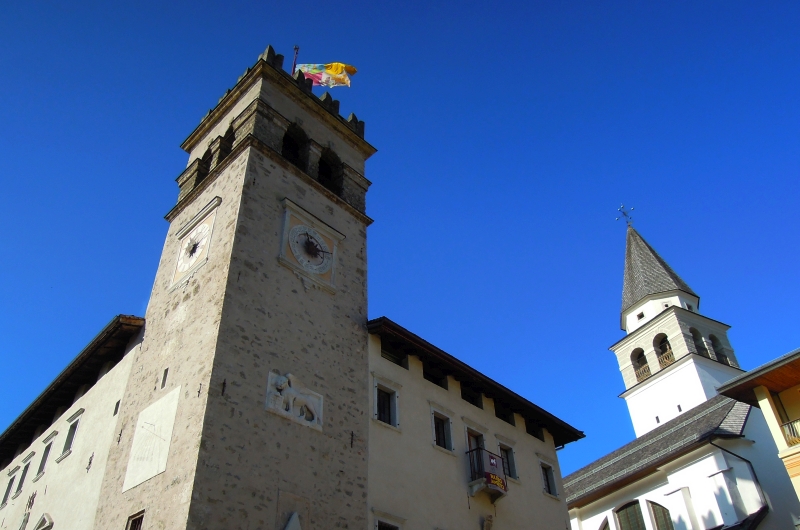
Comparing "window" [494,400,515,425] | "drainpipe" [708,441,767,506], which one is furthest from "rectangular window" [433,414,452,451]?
"drainpipe" [708,441,767,506]

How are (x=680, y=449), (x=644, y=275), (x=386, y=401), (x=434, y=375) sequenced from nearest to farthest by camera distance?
(x=386, y=401) < (x=434, y=375) < (x=680, y=449) < (x=644, y=275)

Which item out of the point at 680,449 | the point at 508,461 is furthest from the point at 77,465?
the point at 680,449

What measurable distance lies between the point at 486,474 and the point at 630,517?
1090cm

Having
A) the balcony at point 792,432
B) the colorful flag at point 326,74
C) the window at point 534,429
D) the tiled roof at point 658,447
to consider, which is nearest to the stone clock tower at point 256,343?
the colorful flag at point 326,74

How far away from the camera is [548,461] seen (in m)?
22.2

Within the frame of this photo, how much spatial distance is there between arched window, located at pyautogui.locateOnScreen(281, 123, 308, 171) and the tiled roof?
54.7 ft

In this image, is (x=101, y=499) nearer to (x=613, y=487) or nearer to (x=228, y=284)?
(x=228, y=284)

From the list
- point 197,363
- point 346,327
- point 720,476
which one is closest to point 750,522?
point 720,476

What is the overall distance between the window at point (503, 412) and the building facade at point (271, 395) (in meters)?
0.12

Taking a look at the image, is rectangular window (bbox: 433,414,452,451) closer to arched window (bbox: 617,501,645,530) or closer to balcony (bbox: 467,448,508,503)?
balcony (bbox: 467,448,508,503)

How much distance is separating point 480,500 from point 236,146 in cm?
1235

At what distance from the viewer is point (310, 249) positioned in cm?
1808

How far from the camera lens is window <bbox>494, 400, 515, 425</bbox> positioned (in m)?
21.3

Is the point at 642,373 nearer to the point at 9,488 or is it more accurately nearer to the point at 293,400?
the point at 293,400
